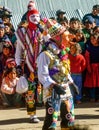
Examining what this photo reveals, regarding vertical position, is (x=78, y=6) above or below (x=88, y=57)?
above

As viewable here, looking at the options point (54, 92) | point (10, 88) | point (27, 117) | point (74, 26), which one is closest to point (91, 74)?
point (74, 26)

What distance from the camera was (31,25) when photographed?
703 cm

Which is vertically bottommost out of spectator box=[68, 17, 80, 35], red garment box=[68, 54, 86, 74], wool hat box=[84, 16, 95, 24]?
red garment box=[68, 54, 86, 74]

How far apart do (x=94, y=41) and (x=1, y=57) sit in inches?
74.8

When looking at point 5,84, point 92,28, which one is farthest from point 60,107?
point 92,28

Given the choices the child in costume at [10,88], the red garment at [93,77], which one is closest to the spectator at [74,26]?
the red garment at [93,77]

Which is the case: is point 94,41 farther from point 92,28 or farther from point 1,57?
point 1,57

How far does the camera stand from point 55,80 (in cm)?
527

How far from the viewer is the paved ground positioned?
23.0 ft

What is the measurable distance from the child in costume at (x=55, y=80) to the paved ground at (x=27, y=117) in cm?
137

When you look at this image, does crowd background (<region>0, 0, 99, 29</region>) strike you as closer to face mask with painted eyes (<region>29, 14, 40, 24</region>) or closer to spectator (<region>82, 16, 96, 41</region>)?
spectator (<region>82, 16, 96, 41</region>)

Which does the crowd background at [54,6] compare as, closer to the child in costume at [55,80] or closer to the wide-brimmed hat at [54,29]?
the wide-brimmed hat at [54,29]

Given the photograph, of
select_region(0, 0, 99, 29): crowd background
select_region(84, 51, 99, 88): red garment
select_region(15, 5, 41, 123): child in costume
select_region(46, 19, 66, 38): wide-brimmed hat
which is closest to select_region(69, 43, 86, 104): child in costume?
select_region(84, 51, 99, 88): red garment

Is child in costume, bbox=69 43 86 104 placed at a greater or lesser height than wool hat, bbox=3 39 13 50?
lesser
